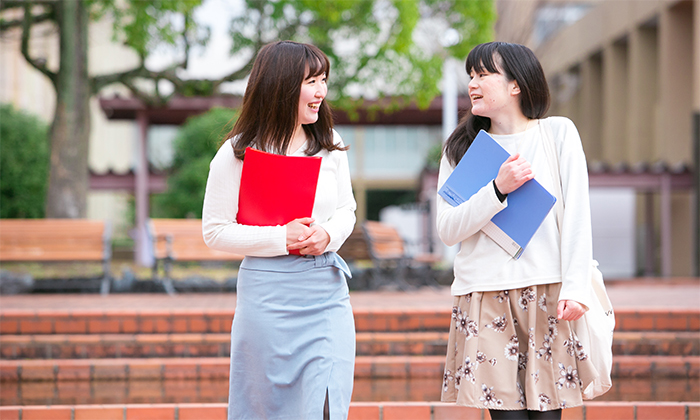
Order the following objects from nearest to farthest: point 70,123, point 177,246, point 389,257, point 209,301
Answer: point 209,301, point 177,246, point 389,257, point 70,123

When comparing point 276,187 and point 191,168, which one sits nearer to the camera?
point 276,187

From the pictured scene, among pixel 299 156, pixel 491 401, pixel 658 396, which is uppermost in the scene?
pixel 299 156

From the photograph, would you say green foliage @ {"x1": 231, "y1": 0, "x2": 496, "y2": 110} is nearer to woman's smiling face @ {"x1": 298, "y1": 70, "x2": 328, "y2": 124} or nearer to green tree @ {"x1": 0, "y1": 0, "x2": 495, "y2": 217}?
green tree @ {"x1": 0, "y1": 0, "x2": 495, "y2": 217}

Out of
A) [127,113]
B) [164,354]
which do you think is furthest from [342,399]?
[127,113]

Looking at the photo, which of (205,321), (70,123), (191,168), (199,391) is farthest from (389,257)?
(191,168)

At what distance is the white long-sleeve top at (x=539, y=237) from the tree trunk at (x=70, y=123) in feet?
29.5

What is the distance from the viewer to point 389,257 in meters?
9.16

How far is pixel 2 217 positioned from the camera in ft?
64.5

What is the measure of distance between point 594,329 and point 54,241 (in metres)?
7.65

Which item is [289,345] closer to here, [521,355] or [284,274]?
[284,274]

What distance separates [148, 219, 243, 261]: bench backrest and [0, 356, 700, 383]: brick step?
3.22 metres

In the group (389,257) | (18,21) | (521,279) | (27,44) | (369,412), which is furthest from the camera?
(18,21)

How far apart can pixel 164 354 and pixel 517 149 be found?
4043 mm

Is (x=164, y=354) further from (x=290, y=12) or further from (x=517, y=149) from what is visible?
(x=290, y=12)
